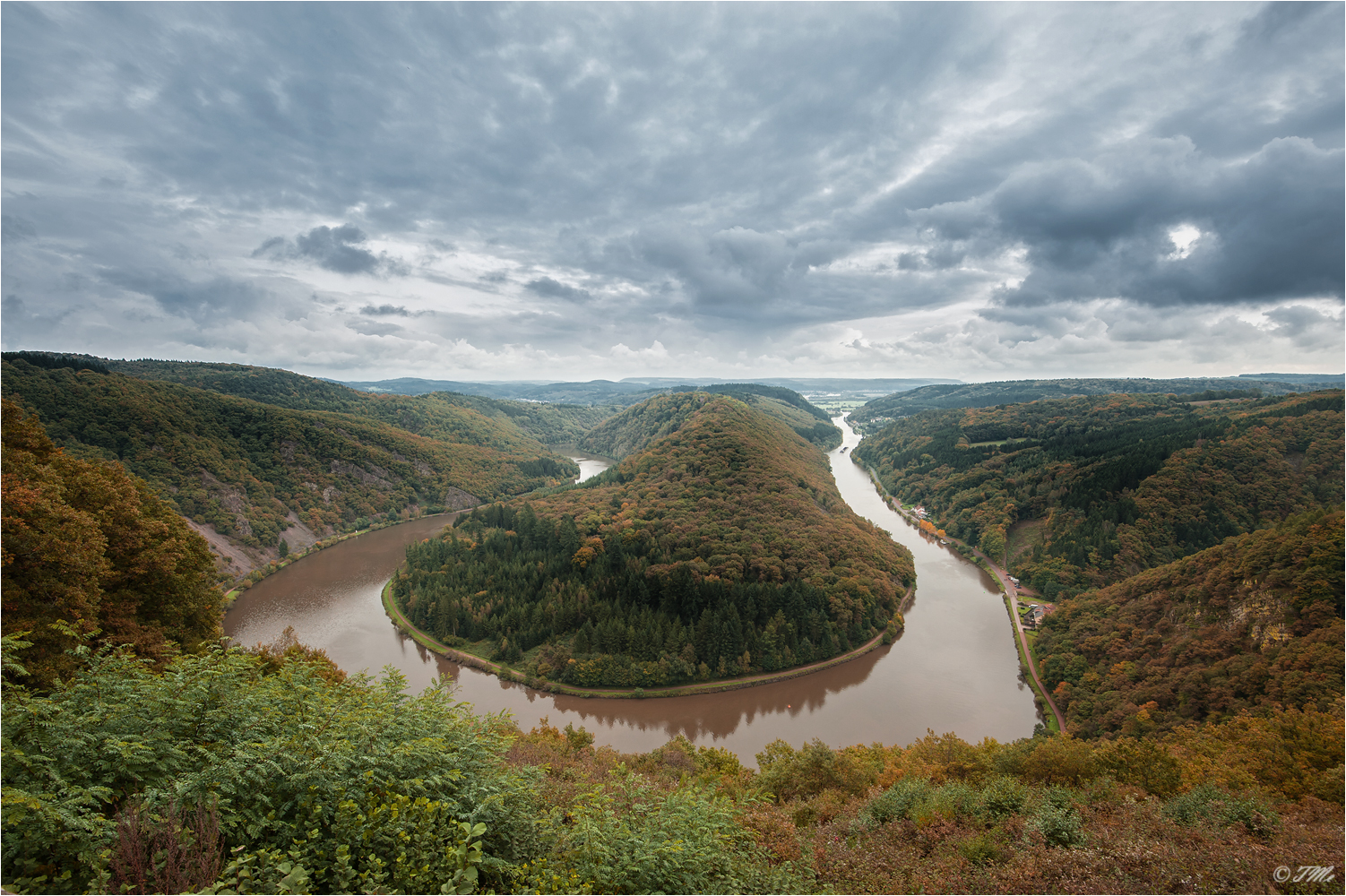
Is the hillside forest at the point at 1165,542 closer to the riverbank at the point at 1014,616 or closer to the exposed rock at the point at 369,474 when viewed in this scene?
the riverbank at the point at 1014,616

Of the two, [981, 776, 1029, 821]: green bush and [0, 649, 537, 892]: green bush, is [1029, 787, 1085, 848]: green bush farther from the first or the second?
[0, 649, 537, 892]: green bush

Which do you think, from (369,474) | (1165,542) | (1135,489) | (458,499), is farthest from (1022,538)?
(369,474)

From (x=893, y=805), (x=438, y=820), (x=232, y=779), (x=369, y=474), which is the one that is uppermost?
(x=232, y=779)

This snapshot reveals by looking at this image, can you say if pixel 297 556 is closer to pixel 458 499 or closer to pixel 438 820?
pixel 458 499

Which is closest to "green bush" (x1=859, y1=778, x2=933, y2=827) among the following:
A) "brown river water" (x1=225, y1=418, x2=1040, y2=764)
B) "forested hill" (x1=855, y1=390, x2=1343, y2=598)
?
"brown river water" (x1=225, y1=418, x2=1040, y2=764)

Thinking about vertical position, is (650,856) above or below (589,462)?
above

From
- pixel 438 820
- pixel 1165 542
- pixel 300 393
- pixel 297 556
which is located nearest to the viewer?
pixel 438 820

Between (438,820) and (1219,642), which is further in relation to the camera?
(1219,642)
